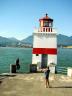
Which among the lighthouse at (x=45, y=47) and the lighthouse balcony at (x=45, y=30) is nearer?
the lighthouse at (x=45, y=47)

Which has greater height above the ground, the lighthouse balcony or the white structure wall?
the lighthouse balcony

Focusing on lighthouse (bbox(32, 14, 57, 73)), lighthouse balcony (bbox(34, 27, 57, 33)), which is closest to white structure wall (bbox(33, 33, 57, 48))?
lighthouse (bbox(32, 14, 57, 73))

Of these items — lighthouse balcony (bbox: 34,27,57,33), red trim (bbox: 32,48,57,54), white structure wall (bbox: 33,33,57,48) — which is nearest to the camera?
red trim (bbox: 32,48,57,54)

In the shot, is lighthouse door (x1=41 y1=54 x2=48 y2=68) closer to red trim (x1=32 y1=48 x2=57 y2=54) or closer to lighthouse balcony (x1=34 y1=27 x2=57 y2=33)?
red trim (x1=32 y1=48 x2=57 y2=54)

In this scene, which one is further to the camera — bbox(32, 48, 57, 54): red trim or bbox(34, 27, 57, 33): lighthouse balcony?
bbox(34, 27, 57, 33): lighthouse balcony

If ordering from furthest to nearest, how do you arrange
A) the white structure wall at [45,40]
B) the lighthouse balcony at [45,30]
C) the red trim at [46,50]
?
the lighthouse balcony at [45,30] < the white structure wall at [45,40] < the red trim at [46,50]

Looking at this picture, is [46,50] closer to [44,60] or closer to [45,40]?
[45,40]

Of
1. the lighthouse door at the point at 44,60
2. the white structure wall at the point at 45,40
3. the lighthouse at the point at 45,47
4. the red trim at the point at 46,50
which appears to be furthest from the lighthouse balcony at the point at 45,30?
the lighthouse door at the point at 44,60

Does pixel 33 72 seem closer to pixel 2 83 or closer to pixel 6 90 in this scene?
pixel 2 83

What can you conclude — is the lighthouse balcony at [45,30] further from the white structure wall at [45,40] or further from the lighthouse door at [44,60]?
the lighthouse door at [44,60]

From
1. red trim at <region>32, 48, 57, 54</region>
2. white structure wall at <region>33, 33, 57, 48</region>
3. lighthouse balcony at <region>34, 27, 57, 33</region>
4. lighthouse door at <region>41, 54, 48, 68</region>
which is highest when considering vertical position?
lighthouse balcony at <region>34, 27, 57, 33</region>

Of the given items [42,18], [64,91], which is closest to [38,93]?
[64,91]

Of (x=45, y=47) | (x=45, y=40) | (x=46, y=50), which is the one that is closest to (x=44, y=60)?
(x=46, y=50)

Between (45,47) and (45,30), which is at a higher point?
(45,30)
